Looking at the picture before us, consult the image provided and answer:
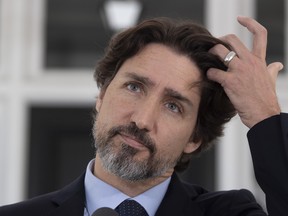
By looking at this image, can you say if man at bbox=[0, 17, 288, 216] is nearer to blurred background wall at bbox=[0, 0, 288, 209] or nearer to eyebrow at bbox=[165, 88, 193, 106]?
eyebrow at bbox=[165, 88, 193, 106]

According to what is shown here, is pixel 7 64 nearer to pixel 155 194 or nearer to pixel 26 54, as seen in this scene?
pixel 26 54

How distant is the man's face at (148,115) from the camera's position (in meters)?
2.16

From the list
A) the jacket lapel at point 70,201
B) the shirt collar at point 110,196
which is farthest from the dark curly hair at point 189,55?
the jacket lapel at point 70,201

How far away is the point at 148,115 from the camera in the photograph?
2156 millimetres

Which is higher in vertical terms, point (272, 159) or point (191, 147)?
point (272, 159)

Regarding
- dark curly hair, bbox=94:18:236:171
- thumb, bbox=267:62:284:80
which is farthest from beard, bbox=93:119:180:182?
thumb, bbox=267:62:284:80

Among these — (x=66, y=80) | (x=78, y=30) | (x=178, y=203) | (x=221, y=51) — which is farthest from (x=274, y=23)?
(x=178, y=203)

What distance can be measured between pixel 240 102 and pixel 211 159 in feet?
9.86

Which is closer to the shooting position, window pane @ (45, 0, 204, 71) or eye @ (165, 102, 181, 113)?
eye @ (165, 102, 181, 113)

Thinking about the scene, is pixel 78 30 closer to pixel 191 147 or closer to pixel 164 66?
pixel 191 147

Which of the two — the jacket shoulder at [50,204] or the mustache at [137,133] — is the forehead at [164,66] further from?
the jacket shoulder at [50,204]

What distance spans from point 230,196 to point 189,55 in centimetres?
Answer: 42

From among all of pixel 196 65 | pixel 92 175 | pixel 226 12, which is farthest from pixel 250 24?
pixel 226 12

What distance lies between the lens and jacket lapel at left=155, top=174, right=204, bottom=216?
224cm
